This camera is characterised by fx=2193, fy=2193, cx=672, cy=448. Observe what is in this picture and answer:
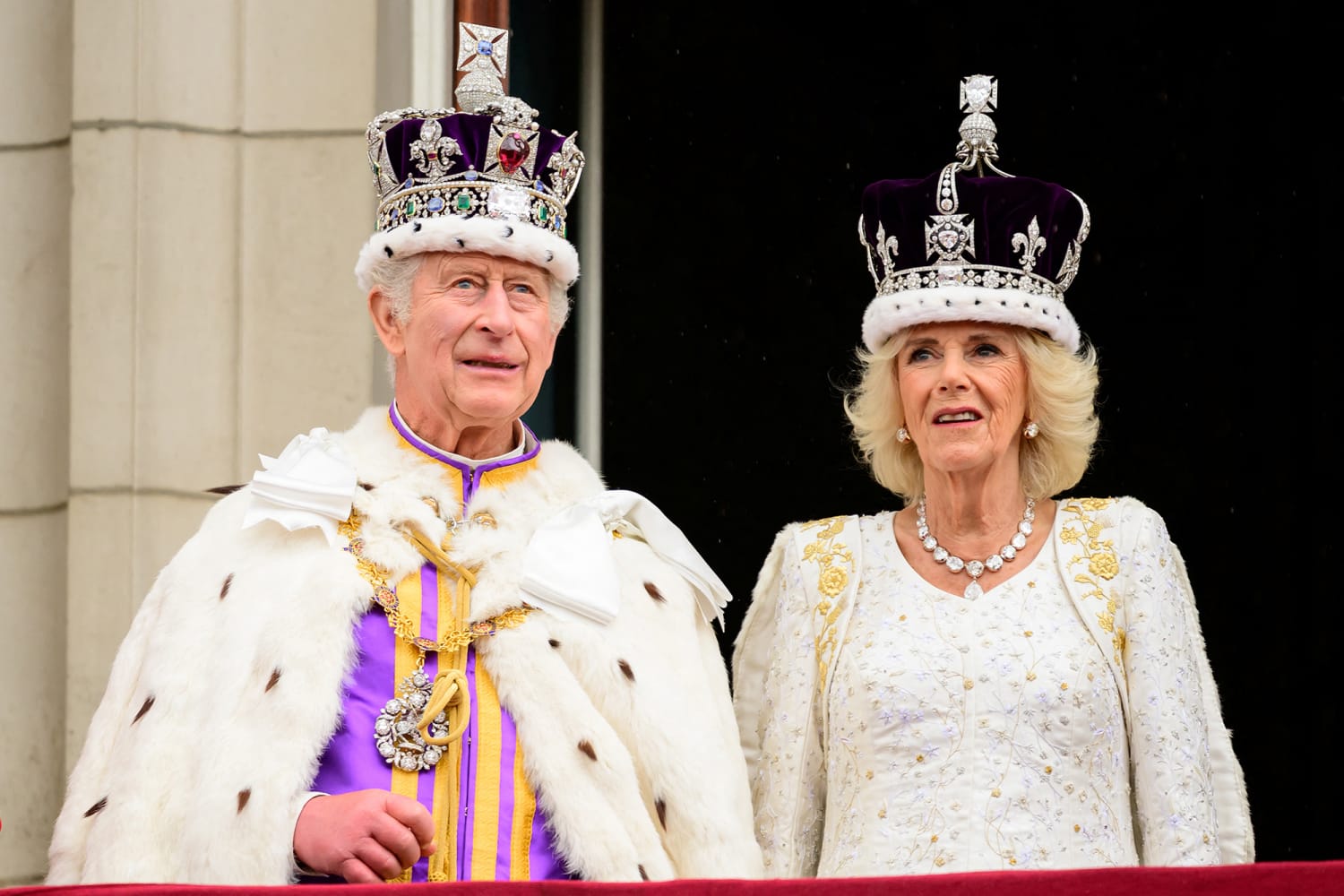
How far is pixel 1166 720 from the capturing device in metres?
3.83

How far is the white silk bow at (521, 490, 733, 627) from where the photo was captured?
3605mm

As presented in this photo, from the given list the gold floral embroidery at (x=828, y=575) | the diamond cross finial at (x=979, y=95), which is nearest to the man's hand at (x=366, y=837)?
the gold floral embroidery at (x=828, y=575)

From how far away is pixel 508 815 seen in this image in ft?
11.3

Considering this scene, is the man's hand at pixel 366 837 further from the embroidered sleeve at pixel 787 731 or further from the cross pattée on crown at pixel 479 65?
the cross pattée on crown at pixel 479 65

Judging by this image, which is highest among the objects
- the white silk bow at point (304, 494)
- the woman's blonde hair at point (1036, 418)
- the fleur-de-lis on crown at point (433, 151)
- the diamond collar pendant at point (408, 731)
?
the fleur-de-lis on crown at point (433, 151)

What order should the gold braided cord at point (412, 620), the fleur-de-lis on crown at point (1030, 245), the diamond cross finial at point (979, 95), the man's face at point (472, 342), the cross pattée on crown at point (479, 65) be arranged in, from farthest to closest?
the diamond cross finial at point (979, 95) < the fleur-de-lis on crown at point (1030, 245) < the cross pattée on crown at point (479, 65) < the man's face at point (472, 342) < the gold braided cord at point (412, 620)

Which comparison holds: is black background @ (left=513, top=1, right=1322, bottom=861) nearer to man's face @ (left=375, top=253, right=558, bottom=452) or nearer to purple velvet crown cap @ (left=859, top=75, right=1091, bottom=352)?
purple velvet crown cap @ (left=859, top=75, right=1091, bottom=352)

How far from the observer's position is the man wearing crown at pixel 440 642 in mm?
3387

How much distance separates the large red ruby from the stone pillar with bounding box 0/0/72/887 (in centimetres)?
190

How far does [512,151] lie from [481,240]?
0.19m

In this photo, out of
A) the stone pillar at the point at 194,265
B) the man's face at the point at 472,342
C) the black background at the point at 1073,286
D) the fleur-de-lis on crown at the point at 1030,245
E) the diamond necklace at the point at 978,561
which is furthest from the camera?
the black background at the point at 1073,286

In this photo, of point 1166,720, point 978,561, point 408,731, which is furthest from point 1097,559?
point 408,731

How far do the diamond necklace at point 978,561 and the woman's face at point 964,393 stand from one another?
119 millimetres

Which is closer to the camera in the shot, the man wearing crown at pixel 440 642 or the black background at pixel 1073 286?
the man wearing crown at pixel 440 642
